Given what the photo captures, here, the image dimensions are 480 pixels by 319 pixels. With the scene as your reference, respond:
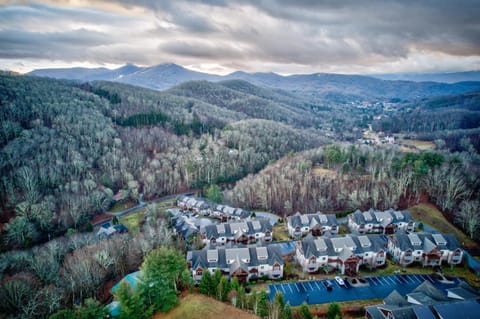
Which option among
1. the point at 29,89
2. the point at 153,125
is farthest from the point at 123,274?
the point at 29,89

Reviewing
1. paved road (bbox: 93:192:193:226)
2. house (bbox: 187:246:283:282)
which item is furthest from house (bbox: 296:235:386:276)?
paved road (bbox: 93:192:193:226)

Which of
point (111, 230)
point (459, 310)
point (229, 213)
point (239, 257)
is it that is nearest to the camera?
point (459, 310)

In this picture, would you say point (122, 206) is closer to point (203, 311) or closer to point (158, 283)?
point (158, 283)

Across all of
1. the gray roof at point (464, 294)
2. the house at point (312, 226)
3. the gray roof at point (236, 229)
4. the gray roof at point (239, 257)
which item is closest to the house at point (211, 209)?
the gray roof at point (236, 229)

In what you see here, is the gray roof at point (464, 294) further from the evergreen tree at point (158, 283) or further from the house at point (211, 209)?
the house at point (211, 209)

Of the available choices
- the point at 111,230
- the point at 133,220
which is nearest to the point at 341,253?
the point at 111,230

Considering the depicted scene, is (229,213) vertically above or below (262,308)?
below
